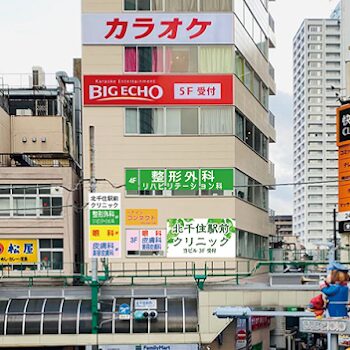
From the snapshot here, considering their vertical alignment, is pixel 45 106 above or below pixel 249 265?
above

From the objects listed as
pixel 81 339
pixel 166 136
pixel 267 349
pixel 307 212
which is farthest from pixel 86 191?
pixel 307 212

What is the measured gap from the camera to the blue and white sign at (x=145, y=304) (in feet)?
88.0

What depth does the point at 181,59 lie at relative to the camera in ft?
101

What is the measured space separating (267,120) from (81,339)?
19.8 metres

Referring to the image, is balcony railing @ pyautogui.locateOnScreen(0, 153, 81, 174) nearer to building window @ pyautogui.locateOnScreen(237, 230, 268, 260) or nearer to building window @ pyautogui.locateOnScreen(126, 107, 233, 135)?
building window @ pyautogui.locateOnScreen(126, 107, 233, 135)

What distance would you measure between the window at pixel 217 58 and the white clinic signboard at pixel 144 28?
522mm

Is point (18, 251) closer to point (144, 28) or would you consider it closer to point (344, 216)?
point (144, 28)

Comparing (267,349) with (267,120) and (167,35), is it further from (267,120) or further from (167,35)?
(167,35)

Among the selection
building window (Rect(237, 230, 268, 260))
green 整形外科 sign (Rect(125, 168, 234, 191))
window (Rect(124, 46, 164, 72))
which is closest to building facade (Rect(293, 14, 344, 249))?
building window (Rect(237, 230, 268, 260))

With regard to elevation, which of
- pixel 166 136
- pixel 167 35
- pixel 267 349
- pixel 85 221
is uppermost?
pixel 167 35

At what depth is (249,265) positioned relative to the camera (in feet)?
109

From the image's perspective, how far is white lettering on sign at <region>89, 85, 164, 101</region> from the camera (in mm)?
30484

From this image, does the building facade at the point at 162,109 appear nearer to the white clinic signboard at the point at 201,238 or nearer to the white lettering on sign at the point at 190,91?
the white lettering on sign at the point at 190,91

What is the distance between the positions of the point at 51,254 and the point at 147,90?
347 inches
